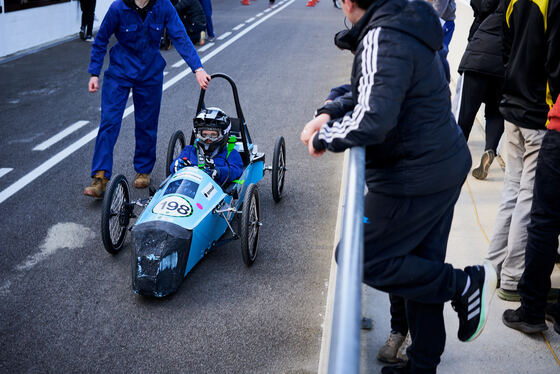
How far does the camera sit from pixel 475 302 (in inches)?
111

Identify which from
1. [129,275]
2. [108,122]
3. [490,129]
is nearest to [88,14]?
[108,122]

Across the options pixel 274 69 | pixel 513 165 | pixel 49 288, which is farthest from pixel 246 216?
pixel 274 69

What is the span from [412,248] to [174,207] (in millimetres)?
2183

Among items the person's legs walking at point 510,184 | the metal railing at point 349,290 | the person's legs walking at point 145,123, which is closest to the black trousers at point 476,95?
the person's legs walking at point 510,184

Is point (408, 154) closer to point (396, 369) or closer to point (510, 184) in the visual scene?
point (396, 369)

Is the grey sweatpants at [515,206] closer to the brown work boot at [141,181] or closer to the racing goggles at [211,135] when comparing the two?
the racing goggles at [211,135]

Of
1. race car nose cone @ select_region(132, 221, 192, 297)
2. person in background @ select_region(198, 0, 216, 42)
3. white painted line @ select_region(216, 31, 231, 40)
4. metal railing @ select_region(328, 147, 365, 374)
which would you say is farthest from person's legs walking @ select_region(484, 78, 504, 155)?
white painted line @ select_region(216, 31, 231, 40)

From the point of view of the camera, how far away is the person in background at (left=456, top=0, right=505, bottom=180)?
5.50m

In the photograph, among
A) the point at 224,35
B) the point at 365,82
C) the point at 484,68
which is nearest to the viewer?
the point at 365,82

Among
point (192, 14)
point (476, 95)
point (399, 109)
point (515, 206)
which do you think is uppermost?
point (399, 109)

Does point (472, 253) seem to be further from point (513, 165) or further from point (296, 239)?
point (296, 239)

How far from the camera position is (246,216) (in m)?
4.50

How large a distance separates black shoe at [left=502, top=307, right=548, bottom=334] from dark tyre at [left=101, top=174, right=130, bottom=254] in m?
2.74

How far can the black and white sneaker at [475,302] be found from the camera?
2.80m
